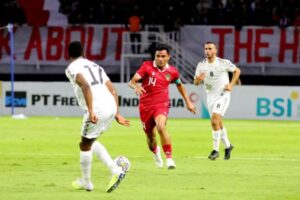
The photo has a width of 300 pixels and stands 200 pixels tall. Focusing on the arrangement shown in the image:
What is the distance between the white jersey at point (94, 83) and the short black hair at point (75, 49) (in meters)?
0.08

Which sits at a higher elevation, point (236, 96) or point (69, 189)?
point (69, 189)

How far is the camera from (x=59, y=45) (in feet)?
149

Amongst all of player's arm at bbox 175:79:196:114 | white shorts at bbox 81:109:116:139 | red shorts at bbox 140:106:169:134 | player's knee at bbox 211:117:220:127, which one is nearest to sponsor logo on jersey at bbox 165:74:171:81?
player's arm at bbox 175:79:196:114

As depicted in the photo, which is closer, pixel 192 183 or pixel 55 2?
pixel 192 183

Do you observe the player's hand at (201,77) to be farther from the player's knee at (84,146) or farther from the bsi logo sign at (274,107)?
the bsi logo sign at (274,107)

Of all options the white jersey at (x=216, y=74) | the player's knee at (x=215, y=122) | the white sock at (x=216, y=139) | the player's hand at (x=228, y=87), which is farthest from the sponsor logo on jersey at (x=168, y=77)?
the white jersey at (x=216, y=74)

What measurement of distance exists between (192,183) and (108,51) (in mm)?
29662

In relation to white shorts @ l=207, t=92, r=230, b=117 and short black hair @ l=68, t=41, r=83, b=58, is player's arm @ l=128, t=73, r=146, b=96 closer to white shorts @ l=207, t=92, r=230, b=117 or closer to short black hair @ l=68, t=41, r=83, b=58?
white shorts @ l=207, t=92, r=230, b=117

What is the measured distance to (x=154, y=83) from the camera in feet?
63.4

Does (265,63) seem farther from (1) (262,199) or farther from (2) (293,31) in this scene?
(1) (262,199)

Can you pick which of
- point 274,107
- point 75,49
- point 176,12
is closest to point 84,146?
point 75,49

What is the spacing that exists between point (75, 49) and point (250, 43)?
30707 mm

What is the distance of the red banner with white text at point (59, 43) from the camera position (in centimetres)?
4509

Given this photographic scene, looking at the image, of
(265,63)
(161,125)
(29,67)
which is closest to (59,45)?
(29,67)
